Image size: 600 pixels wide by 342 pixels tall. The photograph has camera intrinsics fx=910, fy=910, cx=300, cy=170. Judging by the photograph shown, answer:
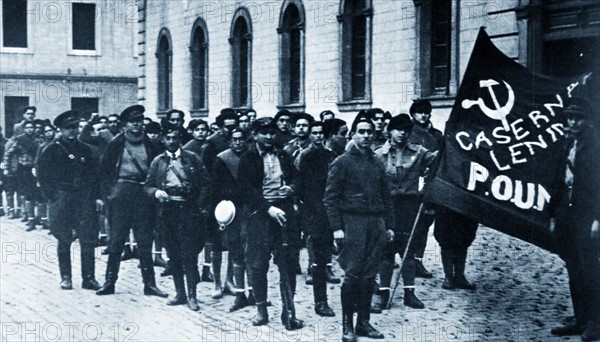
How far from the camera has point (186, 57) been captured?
1084 inches

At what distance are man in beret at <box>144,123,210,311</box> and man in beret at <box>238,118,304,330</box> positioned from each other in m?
0.80

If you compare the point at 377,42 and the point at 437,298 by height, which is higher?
the point at 377,42

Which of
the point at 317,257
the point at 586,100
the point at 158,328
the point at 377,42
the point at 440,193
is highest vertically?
the point at 377,42

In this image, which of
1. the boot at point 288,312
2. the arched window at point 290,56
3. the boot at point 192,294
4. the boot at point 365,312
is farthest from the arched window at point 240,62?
the boot at point 365,312

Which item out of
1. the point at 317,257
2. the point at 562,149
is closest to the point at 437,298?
the point at 317,257

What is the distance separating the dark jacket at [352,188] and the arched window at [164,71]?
70.1 ft

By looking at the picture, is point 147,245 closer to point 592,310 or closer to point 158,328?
point 158,328

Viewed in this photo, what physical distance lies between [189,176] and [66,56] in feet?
99.6

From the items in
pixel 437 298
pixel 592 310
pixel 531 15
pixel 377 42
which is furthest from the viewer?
pixel 377 42

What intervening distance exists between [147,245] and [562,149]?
4998 millimetres

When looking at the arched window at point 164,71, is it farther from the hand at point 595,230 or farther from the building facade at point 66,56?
the hand at point 595,230

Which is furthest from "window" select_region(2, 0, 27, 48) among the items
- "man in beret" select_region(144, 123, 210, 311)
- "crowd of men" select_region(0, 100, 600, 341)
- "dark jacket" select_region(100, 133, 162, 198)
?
"man in beret" select_region(144, 123, 210, 311)

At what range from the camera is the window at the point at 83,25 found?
3878 cm

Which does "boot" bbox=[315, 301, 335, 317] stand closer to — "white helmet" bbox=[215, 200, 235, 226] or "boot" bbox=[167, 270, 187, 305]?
"white helmet" bbox=[215, 200, 235, 226]
